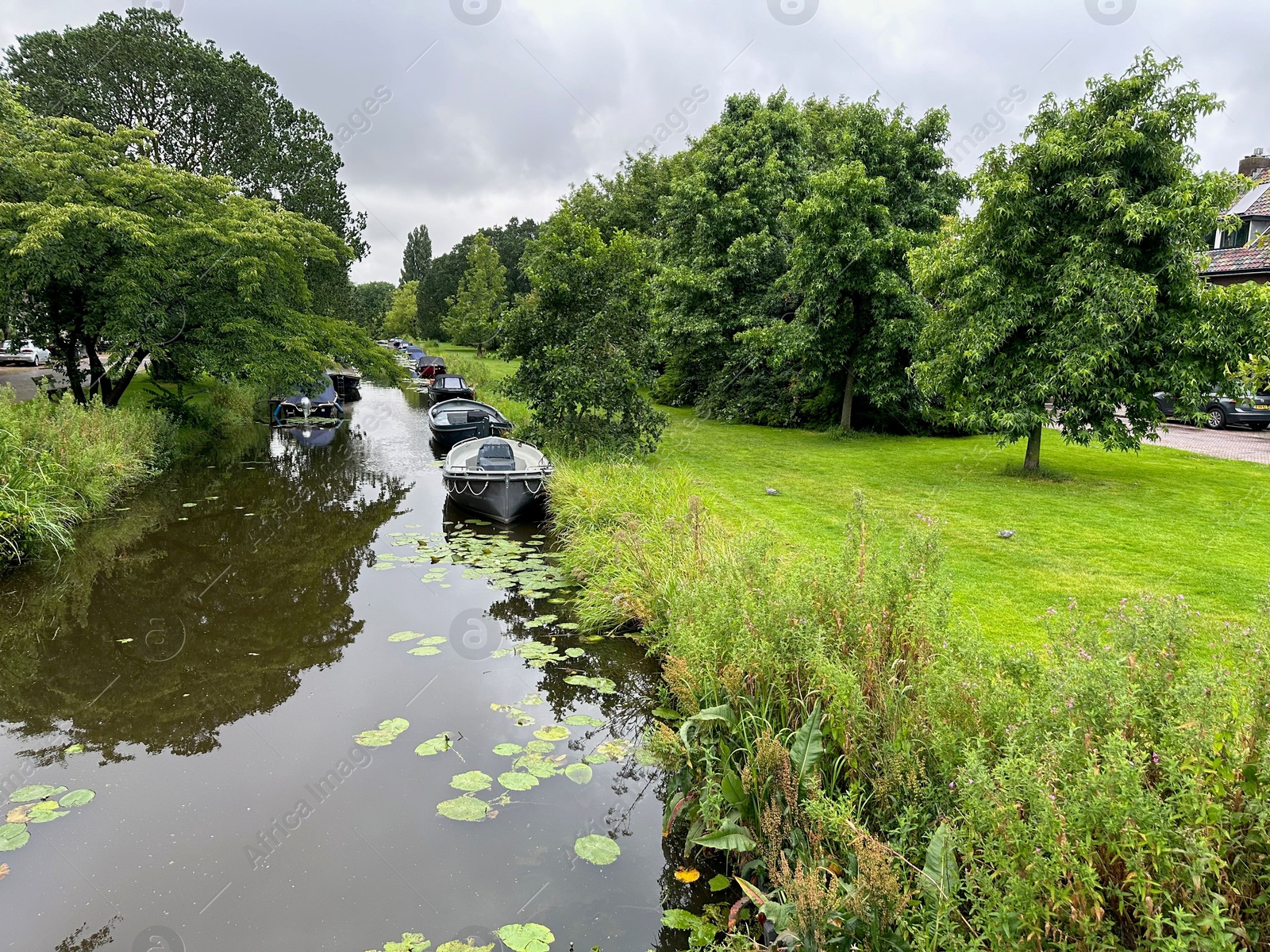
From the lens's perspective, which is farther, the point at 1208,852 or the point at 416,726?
the point at 416,726

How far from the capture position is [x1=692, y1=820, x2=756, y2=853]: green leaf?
446cm

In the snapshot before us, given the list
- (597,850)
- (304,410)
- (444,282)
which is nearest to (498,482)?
(597,850)

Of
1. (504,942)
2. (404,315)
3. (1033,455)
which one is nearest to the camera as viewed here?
(504,942)

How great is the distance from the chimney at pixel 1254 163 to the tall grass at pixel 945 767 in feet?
133

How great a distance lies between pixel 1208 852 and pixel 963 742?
128 cm

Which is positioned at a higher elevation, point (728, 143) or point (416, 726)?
point (728, 143)

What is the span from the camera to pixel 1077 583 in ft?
27.9

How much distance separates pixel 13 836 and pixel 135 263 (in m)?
14.5

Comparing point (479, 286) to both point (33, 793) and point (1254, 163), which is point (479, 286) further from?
point (33, 793)

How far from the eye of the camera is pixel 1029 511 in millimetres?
12180

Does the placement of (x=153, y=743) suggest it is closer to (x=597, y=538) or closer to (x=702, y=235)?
(x=597, y=538)

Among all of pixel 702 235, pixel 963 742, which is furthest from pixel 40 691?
pixel 702 235

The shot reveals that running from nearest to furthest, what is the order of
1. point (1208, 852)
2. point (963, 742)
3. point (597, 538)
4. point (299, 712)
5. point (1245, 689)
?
point (1208, 852) < point (1245, 689) < point (963, 742) < point (299, 712) < point (597, 538)

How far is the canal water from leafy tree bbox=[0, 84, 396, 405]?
6713 mm
